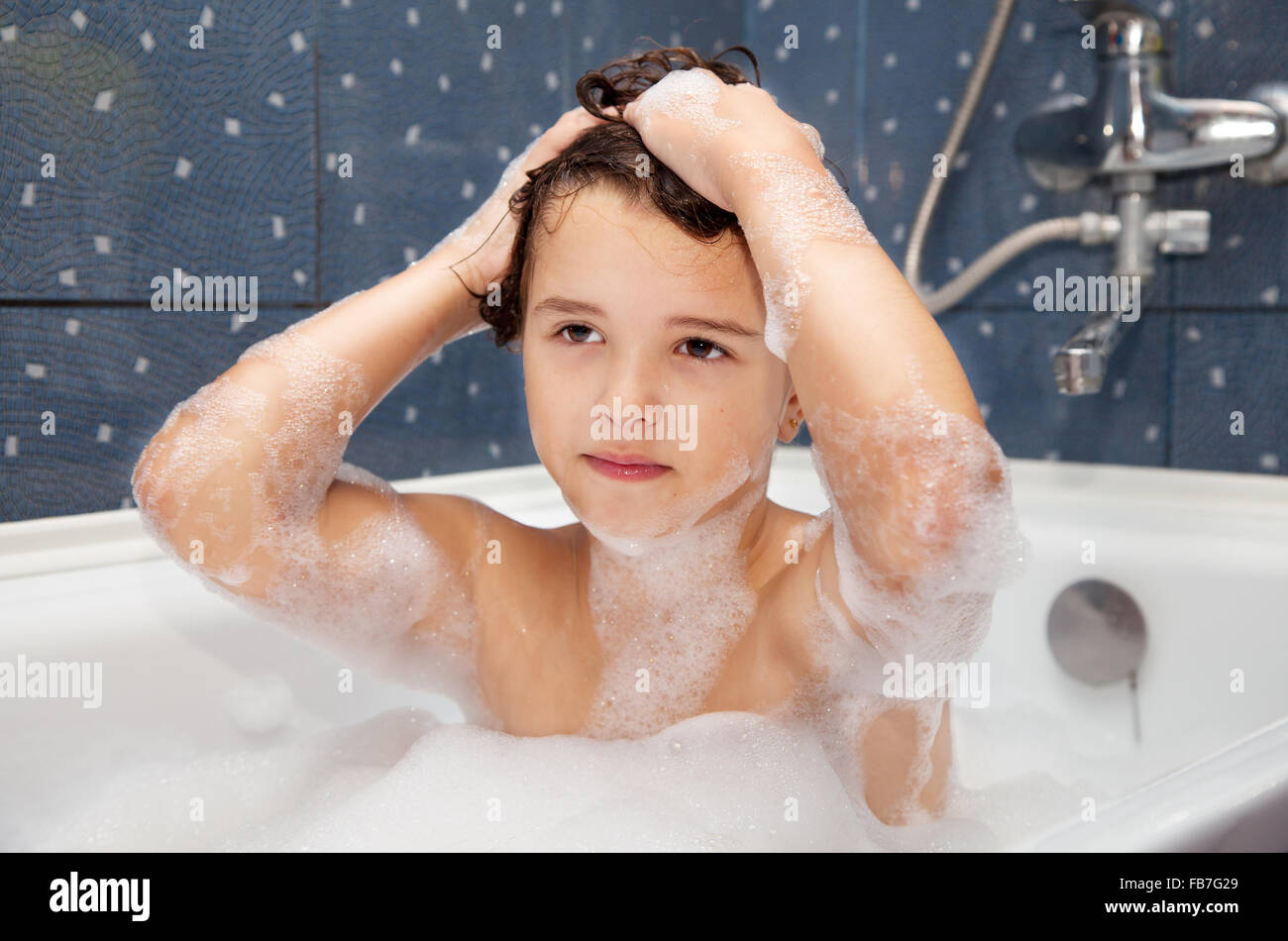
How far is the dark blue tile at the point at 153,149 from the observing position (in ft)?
3.42

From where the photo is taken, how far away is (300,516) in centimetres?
86

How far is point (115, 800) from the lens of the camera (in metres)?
0.99

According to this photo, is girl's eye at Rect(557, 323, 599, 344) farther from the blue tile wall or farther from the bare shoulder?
the blue tile wall

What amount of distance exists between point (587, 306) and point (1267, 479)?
111 centimetres

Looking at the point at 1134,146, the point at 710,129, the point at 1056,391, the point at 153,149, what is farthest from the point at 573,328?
the point at 1056,391

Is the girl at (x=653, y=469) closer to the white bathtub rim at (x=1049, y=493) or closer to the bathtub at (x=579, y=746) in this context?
the bathtub at (x=579, y=746)

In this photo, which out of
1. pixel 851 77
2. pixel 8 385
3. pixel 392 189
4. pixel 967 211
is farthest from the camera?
pixel 851 77

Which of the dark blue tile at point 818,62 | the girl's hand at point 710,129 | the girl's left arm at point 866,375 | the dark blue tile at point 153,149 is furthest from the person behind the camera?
the dark blue tile at point 818,62

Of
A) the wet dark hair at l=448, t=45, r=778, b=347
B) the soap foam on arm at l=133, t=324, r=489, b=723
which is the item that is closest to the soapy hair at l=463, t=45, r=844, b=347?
the wet dark hair at l=448, t=45, r=778, b=347

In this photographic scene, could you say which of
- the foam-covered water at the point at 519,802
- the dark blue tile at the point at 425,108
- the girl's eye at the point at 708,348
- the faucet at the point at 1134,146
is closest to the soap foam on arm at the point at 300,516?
the foam-covered water at the point at 519,802

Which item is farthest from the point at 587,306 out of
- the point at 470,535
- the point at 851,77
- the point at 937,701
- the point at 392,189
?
the point at 851,77

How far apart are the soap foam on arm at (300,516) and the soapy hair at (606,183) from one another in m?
0.15

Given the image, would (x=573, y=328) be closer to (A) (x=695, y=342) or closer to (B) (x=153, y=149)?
(A) (x=695, y=342)

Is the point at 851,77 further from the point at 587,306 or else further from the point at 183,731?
the point at 183,731
